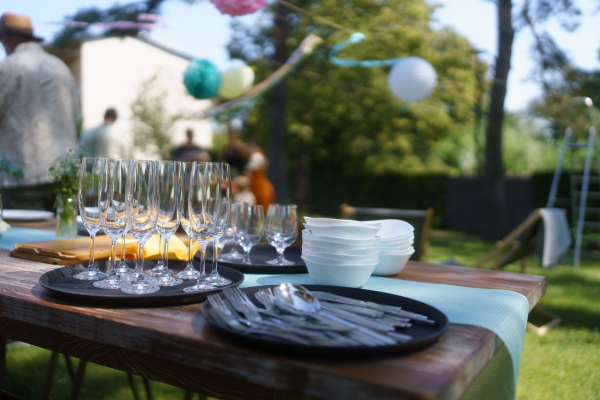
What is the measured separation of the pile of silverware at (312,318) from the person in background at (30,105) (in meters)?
2.17

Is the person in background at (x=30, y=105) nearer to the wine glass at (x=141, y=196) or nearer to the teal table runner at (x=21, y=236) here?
the teal table runner at (x=21, y=236)

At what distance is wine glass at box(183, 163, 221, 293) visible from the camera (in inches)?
39.8

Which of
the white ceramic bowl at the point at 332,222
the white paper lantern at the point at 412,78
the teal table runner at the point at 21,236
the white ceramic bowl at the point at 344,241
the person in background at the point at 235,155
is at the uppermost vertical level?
the white paper lantern at the point at 412,78

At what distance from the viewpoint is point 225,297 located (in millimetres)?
928

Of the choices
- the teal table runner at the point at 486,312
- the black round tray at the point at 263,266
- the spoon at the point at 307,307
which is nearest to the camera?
the spoon at the point at 307,307

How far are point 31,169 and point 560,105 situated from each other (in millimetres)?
7552

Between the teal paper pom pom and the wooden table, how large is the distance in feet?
17.1

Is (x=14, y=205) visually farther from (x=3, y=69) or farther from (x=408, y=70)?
(x=408, y=70)

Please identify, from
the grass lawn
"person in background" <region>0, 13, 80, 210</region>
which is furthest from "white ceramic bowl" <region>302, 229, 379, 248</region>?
"person in background" <region>0, 13, 80, 210</region>

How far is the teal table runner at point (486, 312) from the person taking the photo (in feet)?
3.06

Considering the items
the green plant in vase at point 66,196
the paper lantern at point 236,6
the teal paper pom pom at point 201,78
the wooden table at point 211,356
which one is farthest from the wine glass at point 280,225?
the teal paper pom pom at point 201,78

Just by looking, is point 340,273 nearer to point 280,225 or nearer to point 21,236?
point 280,225

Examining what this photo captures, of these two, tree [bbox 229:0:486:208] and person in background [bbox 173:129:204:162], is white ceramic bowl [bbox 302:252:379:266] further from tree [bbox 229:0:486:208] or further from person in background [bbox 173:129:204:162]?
tree [bbox 229:0:486:208]

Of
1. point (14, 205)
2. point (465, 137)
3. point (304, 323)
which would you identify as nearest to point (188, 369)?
point (304, 323)
